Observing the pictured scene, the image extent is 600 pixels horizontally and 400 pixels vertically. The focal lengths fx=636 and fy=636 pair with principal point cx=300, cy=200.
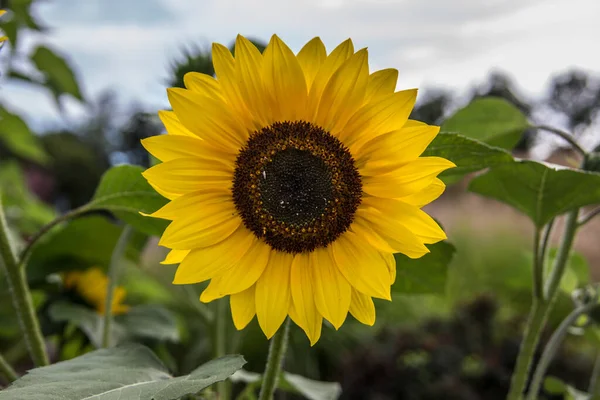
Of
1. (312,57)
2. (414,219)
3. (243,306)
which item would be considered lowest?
(243,306)

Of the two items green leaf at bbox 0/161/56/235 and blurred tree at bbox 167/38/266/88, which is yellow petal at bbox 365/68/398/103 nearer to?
blurred tree at bbox 167/38/266/88

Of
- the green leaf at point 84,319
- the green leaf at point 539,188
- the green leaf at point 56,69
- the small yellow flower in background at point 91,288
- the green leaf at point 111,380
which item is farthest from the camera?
the green leaf at point 56,69

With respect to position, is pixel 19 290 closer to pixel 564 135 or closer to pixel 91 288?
pixel 91 288

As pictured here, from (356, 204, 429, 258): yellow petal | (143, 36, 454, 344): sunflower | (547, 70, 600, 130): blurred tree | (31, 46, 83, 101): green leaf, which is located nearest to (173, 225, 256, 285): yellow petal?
(143, 36, 454, 344): sunflower

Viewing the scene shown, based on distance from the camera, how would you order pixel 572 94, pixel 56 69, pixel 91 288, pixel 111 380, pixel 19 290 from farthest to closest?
pixel 572 94
pixel 56 69
pixel 91 288
pixel 19 290
pixel 111 380

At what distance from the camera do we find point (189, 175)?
20.2 inches

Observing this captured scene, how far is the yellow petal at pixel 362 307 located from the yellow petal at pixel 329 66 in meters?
0.16

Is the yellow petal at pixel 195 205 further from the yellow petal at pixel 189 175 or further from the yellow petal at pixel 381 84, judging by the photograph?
the yellow petal at pixel 381 84

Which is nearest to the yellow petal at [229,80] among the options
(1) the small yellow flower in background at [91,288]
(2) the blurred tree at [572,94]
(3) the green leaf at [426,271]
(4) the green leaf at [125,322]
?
(3) the green leaf at [426,271]

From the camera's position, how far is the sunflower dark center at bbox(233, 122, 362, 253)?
0.53m

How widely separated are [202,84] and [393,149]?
0.16m

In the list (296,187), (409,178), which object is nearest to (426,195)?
(409,178)

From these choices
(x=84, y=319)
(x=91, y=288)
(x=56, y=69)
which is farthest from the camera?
(x=56, y=69)

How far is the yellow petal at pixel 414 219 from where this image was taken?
1.61 ft
